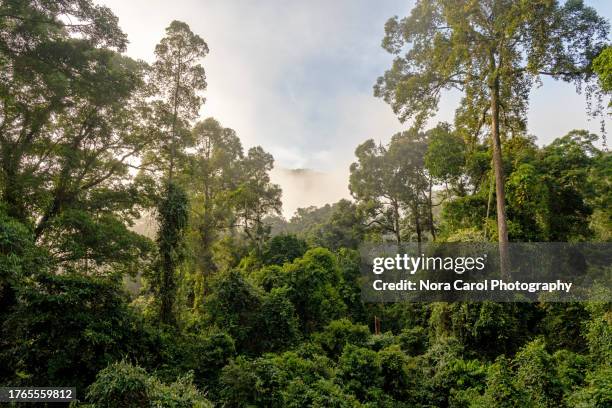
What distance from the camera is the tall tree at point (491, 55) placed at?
1020 cm

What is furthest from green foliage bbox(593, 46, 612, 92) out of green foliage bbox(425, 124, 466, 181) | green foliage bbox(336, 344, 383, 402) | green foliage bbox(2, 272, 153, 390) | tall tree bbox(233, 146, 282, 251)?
tall tree bbox(233, 146, 282, 251)

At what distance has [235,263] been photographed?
72.7ft

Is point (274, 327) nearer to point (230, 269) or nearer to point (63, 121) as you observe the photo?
point (230, 269)

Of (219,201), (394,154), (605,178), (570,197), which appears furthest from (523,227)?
(219,201)

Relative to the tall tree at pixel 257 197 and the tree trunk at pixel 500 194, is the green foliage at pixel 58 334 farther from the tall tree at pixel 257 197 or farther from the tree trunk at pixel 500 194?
the tall tree at pixel 257 197

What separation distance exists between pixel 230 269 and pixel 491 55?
432 inches

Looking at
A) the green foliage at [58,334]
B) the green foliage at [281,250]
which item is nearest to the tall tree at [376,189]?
the green foliage at [281,250]

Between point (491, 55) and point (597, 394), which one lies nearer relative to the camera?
point (597, 394)

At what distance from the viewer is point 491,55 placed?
10992 mm

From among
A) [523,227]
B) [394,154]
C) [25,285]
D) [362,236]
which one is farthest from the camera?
[362,236]

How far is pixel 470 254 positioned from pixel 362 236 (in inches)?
493

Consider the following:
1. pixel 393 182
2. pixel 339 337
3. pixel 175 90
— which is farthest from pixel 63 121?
pixel 393 182

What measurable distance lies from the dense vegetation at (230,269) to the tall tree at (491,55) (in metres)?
0.06

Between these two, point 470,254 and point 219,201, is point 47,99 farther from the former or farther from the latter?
point 470,254
